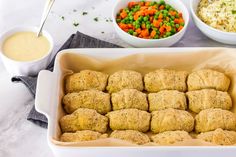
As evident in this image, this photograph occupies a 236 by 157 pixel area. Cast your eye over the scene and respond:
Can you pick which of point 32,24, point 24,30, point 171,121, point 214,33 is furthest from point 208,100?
point 32,24

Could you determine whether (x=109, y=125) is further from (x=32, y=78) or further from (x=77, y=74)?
(x=32, y=78)

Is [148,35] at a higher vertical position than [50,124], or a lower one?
higher

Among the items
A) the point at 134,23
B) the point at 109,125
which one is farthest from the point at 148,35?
the point at 109,125

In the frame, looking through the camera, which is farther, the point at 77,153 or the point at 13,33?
the point at 13,33

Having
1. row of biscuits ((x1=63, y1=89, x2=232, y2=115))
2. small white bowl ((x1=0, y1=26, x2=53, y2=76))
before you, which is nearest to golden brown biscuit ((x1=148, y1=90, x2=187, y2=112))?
row of biscuits ((x1=63, y1=89, x2=232, y2=115))

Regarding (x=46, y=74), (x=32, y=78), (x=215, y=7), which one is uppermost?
(x=215, y=7)

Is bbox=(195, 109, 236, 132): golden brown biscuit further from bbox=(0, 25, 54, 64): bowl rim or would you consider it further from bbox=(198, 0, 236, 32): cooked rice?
bbox=(0, 25, 54, 64): bowl rim

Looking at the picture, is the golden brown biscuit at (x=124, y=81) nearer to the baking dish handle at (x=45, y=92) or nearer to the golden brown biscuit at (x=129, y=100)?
the golden brown biscuit at (x=129, y=100)
